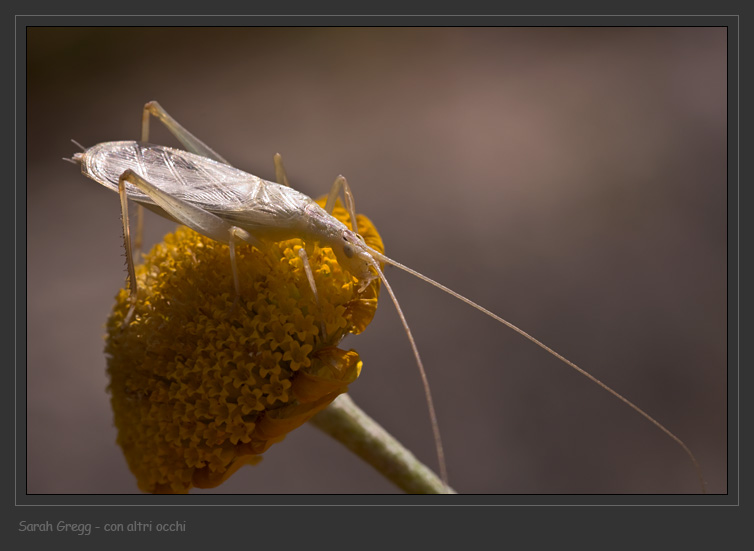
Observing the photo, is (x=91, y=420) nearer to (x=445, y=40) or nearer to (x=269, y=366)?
(x=269, y=366)

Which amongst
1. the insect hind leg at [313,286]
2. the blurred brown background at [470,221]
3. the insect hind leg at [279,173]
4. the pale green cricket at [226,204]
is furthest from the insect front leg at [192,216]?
the blurred brown background at [470,221]

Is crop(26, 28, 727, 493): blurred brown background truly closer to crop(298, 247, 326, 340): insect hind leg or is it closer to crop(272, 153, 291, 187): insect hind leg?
crop(272, 153, 291, 187): insect hind leg

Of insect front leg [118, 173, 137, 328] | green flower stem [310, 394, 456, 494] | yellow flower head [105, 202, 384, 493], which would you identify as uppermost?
insect front leg [118, 173, 137, 328]

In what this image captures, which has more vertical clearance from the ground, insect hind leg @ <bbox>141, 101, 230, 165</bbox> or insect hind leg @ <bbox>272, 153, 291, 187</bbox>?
insect hind leg @ <bbox>141, 101, 230, 165</bbox>

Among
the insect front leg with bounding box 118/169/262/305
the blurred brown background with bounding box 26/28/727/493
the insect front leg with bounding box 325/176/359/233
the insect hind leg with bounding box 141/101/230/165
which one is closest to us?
the insect front leg with bounding box 118/169/262/305

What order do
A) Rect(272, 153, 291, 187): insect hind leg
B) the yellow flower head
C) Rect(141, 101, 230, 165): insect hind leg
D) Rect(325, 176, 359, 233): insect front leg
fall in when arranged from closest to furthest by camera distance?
the yellow flower head → Rect(325, 176, 359, 233): insect front leg → Rect(272, 153, 291, 187): insect hind leg → Rect(141, 101, 230, 165): insect hind leg

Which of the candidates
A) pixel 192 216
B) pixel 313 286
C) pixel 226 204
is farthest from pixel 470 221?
pixel 313 286

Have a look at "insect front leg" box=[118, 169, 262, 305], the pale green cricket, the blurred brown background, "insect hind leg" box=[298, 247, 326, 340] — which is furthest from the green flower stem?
the blurred brown background
